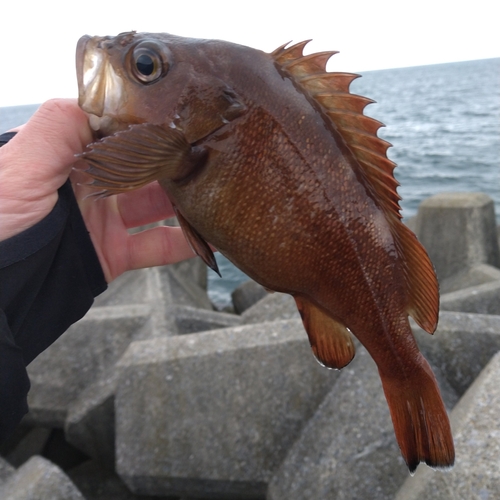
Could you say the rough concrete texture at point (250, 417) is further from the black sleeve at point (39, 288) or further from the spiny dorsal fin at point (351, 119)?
the spiny dorsal fin at point (351, 119)

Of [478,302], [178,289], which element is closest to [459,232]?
[478,302]

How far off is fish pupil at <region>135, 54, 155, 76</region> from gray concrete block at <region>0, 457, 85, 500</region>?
216 cm

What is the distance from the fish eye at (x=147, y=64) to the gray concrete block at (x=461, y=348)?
250 cm

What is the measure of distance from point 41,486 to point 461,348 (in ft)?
8.94

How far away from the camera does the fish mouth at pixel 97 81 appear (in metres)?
1.48

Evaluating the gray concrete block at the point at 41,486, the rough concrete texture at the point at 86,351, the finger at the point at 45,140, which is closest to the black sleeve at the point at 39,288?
the finger at the point at 45,140

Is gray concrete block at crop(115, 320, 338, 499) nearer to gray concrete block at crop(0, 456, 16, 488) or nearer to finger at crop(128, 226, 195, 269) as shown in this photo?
gray concrete block at crop(0, 456, 16, 488)

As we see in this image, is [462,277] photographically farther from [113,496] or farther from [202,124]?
[202,124]

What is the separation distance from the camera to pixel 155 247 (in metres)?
2.38

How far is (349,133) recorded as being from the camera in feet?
5.14

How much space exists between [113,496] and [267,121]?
3248 millimetres

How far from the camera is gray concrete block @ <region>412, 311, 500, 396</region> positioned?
296 centimetres

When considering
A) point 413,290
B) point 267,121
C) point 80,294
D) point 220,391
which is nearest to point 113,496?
point 220,391

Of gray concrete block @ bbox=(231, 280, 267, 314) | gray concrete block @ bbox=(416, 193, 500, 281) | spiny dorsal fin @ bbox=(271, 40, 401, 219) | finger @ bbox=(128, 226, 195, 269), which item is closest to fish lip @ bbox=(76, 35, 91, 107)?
spiny dorsal fin @ bbox=(271, 40, 401, 219)
